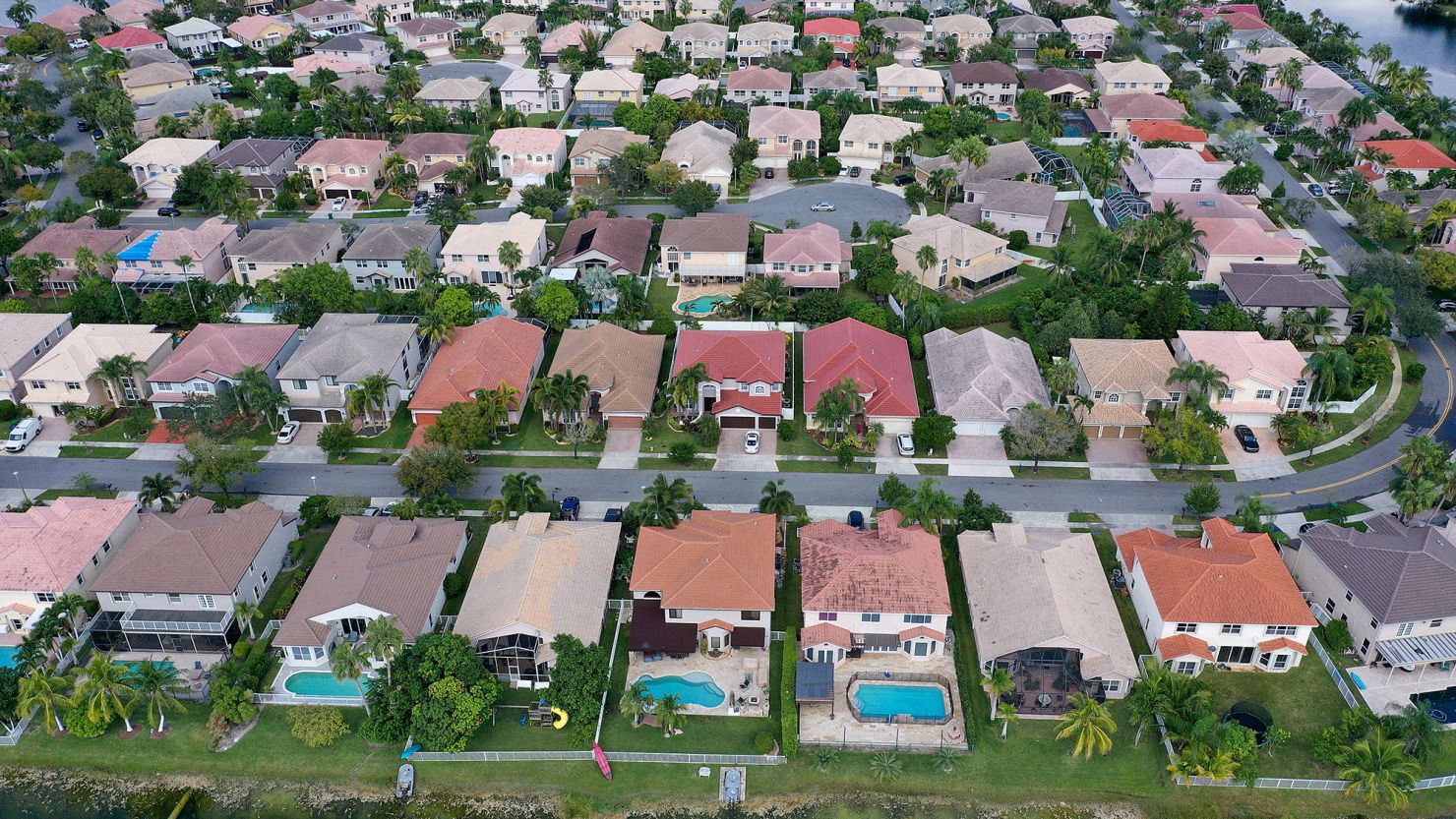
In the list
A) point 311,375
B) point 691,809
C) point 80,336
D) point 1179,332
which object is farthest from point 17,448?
point 1179,332

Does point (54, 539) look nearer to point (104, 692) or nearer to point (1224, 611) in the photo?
point (104, 692)

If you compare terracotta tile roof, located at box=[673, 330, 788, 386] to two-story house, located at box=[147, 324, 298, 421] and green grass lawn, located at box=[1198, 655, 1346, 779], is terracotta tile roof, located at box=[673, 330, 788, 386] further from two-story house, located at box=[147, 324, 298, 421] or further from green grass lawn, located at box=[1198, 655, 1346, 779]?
green grass lawn, located at box=[1198, 655, 1346, 779]

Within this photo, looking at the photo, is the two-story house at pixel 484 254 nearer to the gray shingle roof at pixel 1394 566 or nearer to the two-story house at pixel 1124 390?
the two-story house at pixel 1124 390

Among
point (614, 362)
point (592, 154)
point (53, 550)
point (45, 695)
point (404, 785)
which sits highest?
point (592, 154)

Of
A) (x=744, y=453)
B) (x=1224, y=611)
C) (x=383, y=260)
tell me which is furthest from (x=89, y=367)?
(x=1224, y=611)

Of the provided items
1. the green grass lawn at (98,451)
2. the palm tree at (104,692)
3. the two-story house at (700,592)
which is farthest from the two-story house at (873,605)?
the green grass lawn at (98,451)

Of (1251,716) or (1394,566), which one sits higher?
(1394,566)

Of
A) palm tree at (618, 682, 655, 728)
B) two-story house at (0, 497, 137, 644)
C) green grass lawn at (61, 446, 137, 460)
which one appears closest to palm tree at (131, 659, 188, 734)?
two-story house at (0, 497, 137, 644)
